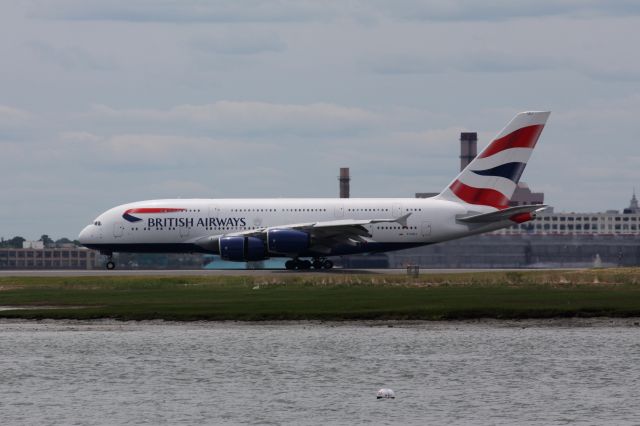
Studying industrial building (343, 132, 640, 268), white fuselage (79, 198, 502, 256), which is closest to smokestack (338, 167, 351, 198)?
industrial building (343, 132, 640, 268)

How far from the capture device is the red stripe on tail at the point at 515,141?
7875 centimetres

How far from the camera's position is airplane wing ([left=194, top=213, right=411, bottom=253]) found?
2955 inches

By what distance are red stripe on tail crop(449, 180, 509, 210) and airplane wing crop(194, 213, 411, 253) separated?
3.91 meters

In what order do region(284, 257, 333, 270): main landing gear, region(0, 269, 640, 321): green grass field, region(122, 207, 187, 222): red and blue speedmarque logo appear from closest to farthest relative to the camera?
region(0, 269, 640, 321): green grass field < region(284, 257, 333, 270): main landing gear < region(122, 207, 187, 222): red and blue speedmarque logo

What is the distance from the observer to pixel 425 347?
4072cm

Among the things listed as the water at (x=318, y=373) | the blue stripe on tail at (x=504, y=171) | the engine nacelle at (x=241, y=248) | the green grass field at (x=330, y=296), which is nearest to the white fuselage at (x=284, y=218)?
the blue stripe on tail at (x=504, y=171)

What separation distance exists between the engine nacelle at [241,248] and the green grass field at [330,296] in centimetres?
667

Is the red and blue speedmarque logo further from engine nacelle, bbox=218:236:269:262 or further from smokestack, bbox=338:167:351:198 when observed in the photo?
smokestack, bbox=338:167:351:198

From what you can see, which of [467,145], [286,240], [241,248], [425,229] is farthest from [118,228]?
[467,145]

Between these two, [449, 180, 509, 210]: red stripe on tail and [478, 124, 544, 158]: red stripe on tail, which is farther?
[478, 124, 544, 158]: red stripe on tail

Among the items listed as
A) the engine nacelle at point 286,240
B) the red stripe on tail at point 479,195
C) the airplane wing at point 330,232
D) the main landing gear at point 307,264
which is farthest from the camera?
the main landing gear at point 307,264

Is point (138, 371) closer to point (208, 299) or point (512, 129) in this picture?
point (208, 299)

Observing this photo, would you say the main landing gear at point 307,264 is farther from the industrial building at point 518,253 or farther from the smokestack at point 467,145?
the smokestack at point 467,145

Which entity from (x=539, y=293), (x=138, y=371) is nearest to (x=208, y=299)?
(x=539, y=293)
